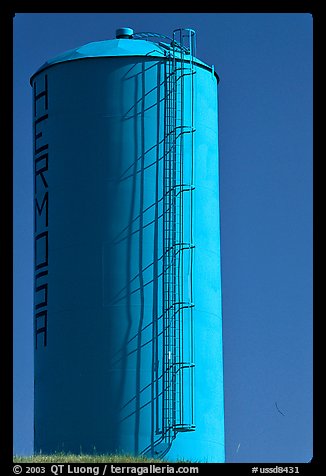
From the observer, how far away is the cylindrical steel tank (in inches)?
1713

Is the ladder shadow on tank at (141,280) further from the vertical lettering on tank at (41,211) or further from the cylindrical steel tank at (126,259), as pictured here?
the vertical lettering on tank at (41,211)

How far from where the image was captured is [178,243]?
145ft

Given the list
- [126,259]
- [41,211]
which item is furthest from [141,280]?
[41,211]

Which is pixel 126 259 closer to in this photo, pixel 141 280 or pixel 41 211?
pixel 141 280

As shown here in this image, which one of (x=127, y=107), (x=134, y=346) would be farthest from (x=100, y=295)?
(x=127, y=107)

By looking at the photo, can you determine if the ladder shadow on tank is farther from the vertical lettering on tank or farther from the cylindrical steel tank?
the vertical lettering on tank

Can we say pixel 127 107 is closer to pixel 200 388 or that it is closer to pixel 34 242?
pixel 34 242

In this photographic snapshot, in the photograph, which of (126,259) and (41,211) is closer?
(126,259)

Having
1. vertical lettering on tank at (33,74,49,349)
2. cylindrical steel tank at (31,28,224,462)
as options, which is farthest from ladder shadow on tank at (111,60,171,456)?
vertical lettering on tank at (33,74,49,349)

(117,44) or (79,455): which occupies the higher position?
(117,44)

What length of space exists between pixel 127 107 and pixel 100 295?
Result: 4464 millimetres

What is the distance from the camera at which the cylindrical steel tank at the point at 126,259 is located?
4350 cm

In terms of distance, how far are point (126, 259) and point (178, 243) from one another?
1286 mm

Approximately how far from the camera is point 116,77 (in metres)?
45.0
